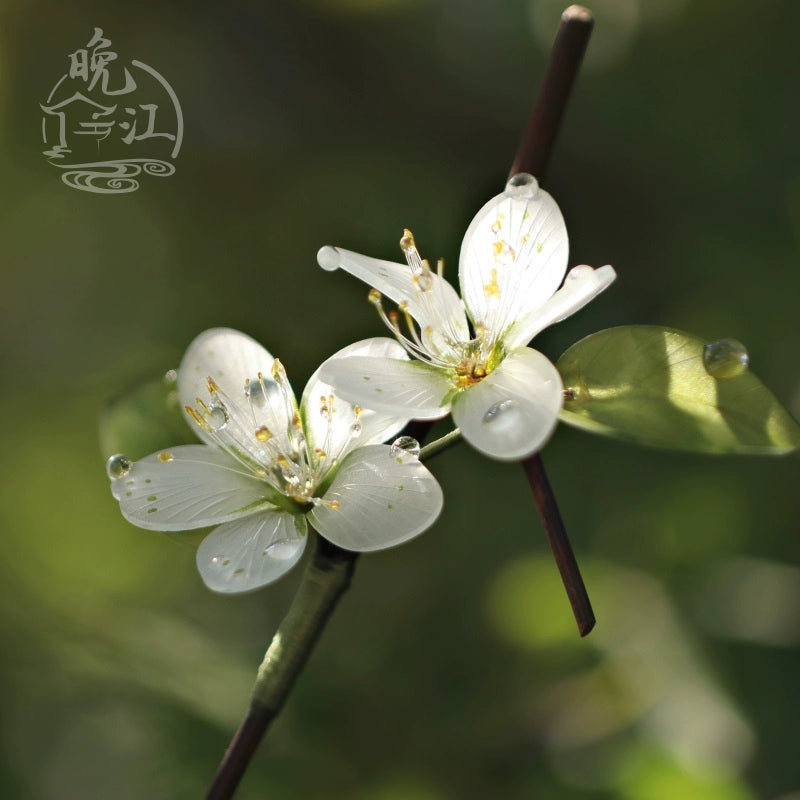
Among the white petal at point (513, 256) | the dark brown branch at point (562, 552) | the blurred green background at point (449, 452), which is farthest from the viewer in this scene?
the blurred green background at point (449, 452)

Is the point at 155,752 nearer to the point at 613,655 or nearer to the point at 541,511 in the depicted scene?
the point at 613,655

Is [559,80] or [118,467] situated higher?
[559,80]

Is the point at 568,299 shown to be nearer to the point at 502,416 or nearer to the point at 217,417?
the point at 502,416

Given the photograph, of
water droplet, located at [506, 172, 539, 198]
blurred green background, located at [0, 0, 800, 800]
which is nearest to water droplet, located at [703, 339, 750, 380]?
water droplet, located at [506, 172, 539, 198]

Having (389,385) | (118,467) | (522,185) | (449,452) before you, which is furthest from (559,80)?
(449,452)

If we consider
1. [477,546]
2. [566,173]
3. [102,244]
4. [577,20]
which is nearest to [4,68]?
[102,244]

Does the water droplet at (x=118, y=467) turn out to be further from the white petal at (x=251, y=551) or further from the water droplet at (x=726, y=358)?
the water droplet at (x=726, y=358)

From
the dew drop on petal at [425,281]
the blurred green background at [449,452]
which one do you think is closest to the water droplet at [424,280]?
the dew drop on petal at [425,281]
